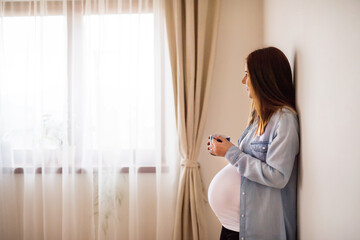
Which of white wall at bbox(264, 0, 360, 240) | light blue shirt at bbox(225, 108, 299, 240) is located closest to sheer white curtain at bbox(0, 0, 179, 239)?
light blue shirt at bbox(225, 108, 299, 240)

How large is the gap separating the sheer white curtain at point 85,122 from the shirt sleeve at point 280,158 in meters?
1.24

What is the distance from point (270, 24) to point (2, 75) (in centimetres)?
218

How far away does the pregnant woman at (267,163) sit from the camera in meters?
1.34

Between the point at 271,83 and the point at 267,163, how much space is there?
1.18ft

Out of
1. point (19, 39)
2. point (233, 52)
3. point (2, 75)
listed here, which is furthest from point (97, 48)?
point (233, 52)

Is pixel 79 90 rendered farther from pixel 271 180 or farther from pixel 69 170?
pixel 271 180

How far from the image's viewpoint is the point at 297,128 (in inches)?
54.8

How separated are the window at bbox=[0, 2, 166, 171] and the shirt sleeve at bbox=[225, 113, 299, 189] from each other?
4.21ft

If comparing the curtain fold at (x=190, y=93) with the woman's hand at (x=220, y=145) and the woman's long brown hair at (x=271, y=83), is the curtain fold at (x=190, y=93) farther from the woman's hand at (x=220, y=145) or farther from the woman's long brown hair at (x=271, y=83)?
the woman's long brown hair at (x=271, y=83)

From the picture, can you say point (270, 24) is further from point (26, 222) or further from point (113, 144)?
point (26, 222)

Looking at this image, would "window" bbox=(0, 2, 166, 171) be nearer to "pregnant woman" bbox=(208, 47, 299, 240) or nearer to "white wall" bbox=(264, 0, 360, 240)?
"pregnant woman" bbox=(208, 47, 299, 240)

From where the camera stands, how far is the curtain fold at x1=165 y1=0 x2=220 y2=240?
245cm

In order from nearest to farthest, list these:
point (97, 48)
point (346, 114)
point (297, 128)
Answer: point (346, 114) → point (297, 128) → point (97, 48)

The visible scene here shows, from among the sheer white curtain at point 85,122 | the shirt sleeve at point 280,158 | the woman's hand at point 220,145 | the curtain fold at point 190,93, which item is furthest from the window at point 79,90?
the shirt sleeve at point 280,158
